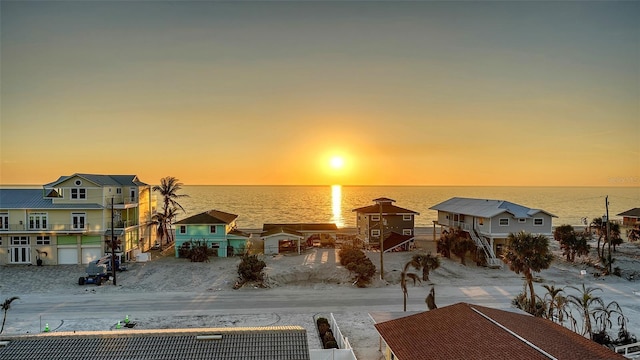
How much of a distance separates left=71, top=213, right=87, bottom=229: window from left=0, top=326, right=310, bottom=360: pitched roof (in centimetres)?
3190

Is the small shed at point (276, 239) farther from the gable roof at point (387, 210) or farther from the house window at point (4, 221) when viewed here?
the house window at point (4, 221)

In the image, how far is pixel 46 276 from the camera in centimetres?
3975

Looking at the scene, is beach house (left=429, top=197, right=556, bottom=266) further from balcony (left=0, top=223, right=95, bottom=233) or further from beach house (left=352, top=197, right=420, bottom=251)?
balcony (left=0, top=223, right=95, bottom=233)

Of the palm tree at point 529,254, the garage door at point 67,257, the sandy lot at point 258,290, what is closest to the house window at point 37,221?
the garage door at point 67,257

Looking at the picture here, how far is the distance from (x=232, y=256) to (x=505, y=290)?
1116 inches

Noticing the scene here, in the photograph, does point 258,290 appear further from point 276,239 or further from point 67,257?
point 67,257

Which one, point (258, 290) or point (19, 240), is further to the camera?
point (19, 240)

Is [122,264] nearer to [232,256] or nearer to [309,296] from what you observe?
[232,256]

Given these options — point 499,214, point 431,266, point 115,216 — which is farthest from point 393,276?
point 115,216

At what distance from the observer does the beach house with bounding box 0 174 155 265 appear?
44594mm

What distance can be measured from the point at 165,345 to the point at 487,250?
39.2 meters

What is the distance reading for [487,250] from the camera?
46.8m

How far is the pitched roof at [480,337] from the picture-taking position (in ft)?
53.0

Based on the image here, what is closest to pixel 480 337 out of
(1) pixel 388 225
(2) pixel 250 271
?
(2) pixel 250 271
